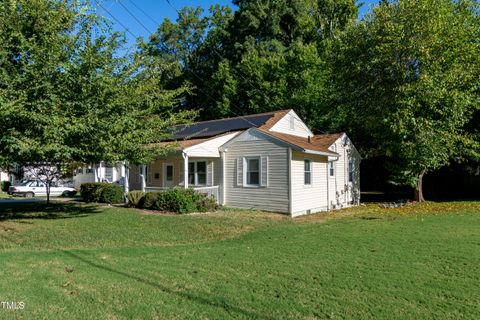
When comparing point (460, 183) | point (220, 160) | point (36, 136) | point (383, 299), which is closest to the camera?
point (383, 299)

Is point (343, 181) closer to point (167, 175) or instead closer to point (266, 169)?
point (266, 169)

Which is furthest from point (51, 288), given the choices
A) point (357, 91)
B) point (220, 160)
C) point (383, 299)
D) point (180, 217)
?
point (357, 91)

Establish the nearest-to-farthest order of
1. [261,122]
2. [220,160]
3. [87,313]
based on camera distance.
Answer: [87,313]
[220,160]
[261,122]

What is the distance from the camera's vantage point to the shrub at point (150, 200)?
15.9m

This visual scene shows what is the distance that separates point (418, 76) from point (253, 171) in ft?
36.2

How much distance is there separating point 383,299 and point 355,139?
23494 mm

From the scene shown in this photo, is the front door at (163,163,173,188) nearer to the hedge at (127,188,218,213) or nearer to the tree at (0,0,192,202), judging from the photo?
the hedge at (127,188,218,213)

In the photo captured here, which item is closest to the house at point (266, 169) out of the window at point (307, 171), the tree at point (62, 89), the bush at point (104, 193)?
the window at point (307, 171)

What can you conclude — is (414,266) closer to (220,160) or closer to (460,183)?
(220,160)

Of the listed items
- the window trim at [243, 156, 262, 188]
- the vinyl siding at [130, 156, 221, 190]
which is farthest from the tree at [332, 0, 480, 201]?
the vinyl siding at [130, 156, 221, 190]

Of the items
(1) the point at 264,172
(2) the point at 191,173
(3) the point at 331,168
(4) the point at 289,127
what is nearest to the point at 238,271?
(1) the point at 264,172

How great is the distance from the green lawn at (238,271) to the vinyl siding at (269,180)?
3.90 m

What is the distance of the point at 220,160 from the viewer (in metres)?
17.4

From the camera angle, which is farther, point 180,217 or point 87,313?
point 180,217
